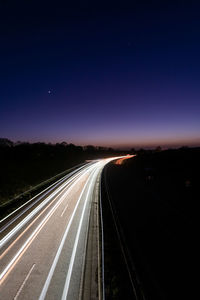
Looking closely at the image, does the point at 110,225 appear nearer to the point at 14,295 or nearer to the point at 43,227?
the point at 43,227

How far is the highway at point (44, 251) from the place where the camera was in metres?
9.36

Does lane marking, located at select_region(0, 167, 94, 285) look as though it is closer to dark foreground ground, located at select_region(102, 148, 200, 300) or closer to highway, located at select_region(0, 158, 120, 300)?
highway, located at select_region(0, 158, 120, 300)

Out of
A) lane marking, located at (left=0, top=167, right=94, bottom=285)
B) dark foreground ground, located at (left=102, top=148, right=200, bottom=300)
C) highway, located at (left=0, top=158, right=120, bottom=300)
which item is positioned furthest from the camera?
lane marking, located at (left=0, top=167, right=94, bottom=285)

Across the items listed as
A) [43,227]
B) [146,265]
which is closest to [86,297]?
[146,265]

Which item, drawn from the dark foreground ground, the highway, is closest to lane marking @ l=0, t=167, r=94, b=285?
the highway

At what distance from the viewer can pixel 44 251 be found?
1259cm

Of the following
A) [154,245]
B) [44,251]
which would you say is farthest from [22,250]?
[154,245]

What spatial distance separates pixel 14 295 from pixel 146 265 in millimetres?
9733

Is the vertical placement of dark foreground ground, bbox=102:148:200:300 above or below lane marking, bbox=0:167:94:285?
below

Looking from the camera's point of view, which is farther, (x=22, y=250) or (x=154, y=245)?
(x=154, y=245)

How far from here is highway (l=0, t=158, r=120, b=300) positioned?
9359 millimetres

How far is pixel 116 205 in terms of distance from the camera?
24359 millimetres

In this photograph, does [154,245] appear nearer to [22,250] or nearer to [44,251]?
[44,251]

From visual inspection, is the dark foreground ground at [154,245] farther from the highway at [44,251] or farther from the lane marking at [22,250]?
the lane marking at [22,250]
